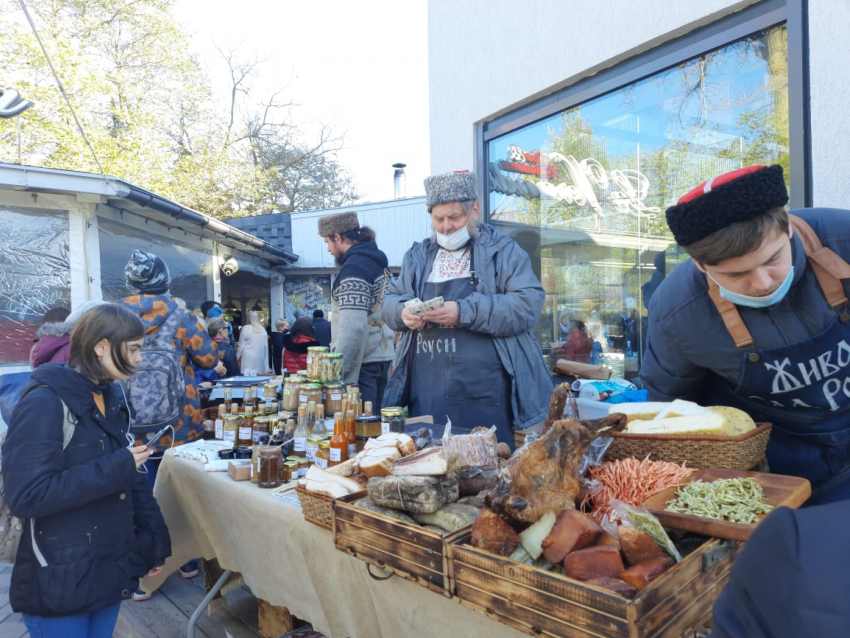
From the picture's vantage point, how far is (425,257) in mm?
3203

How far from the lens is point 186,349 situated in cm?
367

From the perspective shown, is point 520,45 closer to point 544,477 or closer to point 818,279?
point 818,279

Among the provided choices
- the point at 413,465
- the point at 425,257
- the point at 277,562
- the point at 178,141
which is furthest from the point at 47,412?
the point at 178,141

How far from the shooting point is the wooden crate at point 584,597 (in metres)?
0.99

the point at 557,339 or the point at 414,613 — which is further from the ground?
the point at 557,339

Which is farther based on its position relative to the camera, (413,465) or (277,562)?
(277,562)

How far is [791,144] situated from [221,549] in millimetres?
3665

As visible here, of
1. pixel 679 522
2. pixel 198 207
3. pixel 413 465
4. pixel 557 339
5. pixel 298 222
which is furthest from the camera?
pixel 198 207

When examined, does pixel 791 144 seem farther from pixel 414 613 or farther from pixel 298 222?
pixel 298 222

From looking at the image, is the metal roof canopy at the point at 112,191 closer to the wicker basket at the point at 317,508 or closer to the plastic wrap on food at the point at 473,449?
the wicker basket at the point at 317,508

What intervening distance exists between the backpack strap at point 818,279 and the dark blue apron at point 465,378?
1356 millimetres

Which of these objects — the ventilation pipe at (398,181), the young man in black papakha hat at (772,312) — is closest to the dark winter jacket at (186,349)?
the young man in black papakha hat at (772,312)

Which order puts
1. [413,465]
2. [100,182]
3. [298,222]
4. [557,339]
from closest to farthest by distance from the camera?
[413,465]
[557,339]
[100,182]
[298,222]

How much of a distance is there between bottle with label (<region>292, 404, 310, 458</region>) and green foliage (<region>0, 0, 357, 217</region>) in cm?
1613
